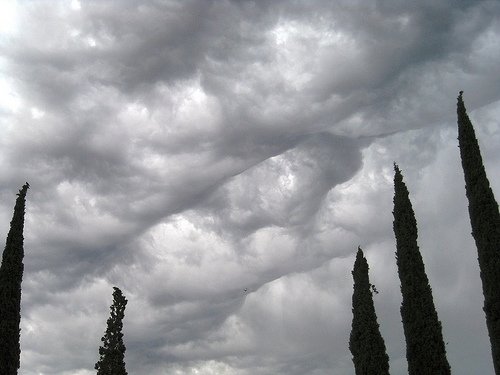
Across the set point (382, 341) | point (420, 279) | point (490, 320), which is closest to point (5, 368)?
point (382, 341)

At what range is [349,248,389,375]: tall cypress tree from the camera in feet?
121

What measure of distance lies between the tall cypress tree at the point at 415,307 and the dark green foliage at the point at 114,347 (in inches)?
967

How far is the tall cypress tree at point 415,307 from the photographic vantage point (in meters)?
32.8

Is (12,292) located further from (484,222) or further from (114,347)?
(484,222)

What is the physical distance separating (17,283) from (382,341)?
1050 inches

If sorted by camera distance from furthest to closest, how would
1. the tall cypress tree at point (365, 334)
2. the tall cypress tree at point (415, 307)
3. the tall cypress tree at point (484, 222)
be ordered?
1. the tall cypress tree at point (365, 334)
2. the tall cypress tree at point (415, 307)
3. the tall cypress tree at point (484, 222)

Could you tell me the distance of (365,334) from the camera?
3756 centimetres

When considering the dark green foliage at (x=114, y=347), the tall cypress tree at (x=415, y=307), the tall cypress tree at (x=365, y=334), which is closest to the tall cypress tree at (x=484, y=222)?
the tall cypress tree at (x=415, y=307)

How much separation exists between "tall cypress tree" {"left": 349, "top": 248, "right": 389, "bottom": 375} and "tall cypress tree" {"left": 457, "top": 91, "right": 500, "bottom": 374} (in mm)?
9489

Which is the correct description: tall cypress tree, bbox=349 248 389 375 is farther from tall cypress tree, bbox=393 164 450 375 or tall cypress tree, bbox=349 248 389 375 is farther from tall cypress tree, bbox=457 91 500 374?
tall cypress tree, bbox=457 91 500 374

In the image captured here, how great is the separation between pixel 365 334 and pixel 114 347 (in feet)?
Answer: 71.9

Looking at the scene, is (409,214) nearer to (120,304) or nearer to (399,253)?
(399,253)

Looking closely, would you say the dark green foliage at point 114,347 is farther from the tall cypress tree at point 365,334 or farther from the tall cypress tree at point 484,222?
the tall cypress tree at point 484,222

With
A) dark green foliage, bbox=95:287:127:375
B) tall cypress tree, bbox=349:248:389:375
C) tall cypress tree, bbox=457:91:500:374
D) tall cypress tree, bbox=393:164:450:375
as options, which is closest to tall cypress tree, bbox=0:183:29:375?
dark green foliage, bbox=95:287:127:375
